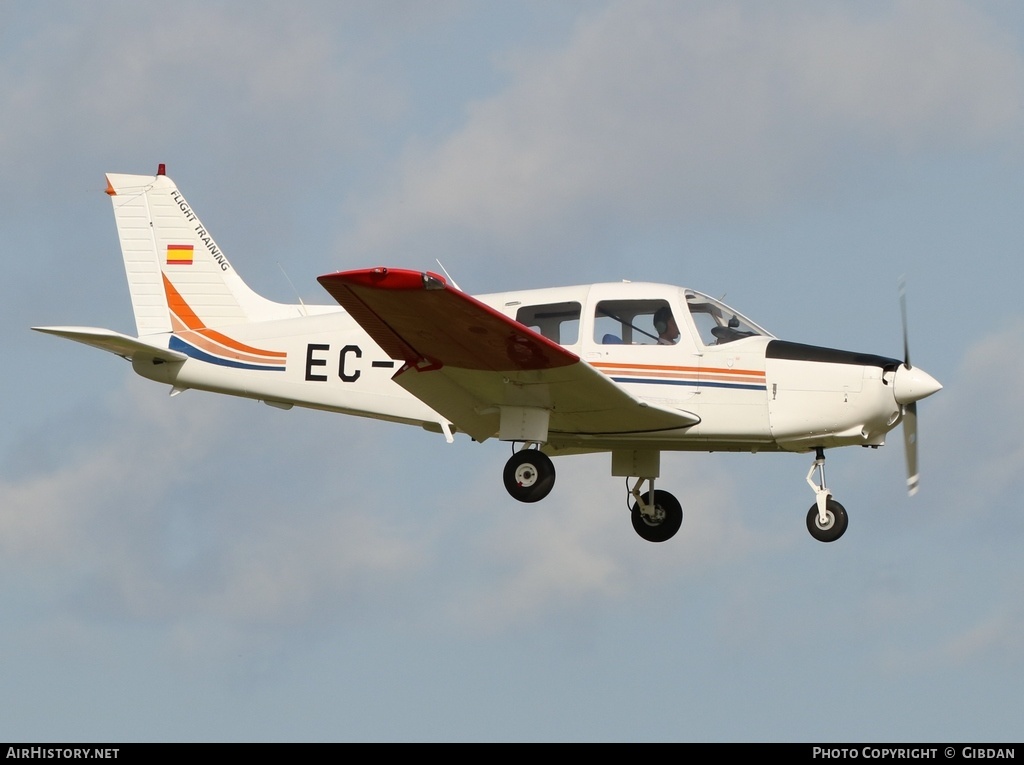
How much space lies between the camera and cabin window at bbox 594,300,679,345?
18.4 m

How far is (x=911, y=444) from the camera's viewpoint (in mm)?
18156

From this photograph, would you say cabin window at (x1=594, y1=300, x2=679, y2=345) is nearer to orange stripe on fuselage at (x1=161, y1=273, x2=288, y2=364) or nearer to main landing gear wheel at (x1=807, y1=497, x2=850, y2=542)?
main landing gear wheel at (x1=807, y1=497, x2=850, y2=542)

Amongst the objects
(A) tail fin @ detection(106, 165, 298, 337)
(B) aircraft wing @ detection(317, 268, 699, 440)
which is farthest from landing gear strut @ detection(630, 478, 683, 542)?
(A) tail fin @ detection(106, 165, 298, 337)

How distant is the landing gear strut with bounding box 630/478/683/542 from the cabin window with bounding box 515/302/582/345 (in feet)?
7.63

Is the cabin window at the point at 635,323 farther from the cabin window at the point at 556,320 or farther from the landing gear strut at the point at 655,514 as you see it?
the landing gear strut at the point at 655,514

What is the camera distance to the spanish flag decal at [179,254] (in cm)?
2094

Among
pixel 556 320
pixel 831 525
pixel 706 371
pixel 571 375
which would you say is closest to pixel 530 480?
pixel 571 375

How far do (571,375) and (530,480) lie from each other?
134 cm

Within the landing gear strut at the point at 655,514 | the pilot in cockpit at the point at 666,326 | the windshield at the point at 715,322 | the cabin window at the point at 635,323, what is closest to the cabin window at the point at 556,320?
the cabin window at the point at 635,323
